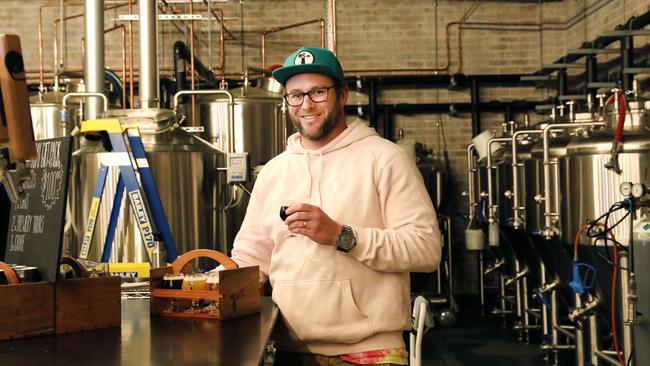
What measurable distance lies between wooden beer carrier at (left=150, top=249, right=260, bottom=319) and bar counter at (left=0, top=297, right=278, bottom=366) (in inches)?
1.3

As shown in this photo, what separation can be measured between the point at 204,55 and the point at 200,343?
759cm

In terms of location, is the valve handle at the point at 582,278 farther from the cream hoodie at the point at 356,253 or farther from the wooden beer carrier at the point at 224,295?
the wooden beer carrier at the point at 224,295

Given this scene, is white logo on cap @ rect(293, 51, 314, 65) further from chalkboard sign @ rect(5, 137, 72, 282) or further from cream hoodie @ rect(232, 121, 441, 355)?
chalkboard sign @ rect(5, 137, 72, 282)

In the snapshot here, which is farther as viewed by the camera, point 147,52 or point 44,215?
point 147,52

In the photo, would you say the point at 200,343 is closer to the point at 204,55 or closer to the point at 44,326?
the point at 44,326

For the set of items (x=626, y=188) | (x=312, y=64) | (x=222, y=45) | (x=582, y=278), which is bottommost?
(x=582, y=278)

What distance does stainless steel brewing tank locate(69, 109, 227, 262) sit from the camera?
455cm

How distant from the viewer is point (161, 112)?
496 centimetres

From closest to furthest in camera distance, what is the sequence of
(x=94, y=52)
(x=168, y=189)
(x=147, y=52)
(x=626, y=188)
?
1. (x=626, y=188)
2. (x=168, y=189)
3. (x=147, y=52)
4. (x=94, y=52)

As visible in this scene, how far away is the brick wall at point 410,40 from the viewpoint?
358 inches

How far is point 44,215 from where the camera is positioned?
1.88 meters

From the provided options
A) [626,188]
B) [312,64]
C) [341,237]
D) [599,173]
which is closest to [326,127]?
[312,64]

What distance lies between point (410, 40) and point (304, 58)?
703cm

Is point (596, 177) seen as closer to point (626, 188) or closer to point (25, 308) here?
point (626, 188)
